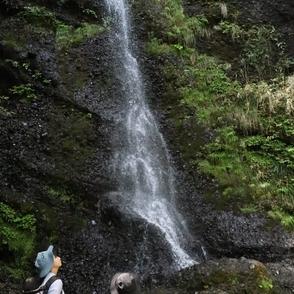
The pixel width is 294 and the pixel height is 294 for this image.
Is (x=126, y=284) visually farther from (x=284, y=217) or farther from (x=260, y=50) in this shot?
(x=260, y=50)

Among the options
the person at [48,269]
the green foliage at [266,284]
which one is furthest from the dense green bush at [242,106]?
the person at [48,269]

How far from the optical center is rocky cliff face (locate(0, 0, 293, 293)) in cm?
899

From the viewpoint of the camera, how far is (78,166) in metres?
10.3

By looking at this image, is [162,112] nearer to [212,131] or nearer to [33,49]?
[212,131]

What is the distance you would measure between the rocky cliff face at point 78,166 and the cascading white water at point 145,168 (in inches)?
9.2

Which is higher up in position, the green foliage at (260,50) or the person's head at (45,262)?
the person's head at (45,262)

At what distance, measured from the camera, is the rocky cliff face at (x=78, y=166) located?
29.5ft

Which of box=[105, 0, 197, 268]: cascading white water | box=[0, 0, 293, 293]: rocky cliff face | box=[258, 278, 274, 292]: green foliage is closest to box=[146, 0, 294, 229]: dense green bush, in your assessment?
box=[0, 0, 293, 293]: rocky cliff face

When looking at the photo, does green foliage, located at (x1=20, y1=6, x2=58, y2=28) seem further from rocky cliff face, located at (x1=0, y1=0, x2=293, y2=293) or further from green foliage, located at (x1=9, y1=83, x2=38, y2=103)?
green foliage, located at (x1=9, y1=83, x2=38, y2=103)

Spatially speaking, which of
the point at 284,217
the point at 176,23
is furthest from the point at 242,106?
the point at 176,23

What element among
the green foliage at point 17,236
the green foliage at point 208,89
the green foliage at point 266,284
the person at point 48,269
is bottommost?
the green foliage at point 17,236

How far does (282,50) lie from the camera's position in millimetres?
14914

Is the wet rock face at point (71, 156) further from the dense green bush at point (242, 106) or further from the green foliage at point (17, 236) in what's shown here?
the dense green bush at point (242, 106)

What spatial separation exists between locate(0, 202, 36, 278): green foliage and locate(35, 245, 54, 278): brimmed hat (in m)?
3.98
